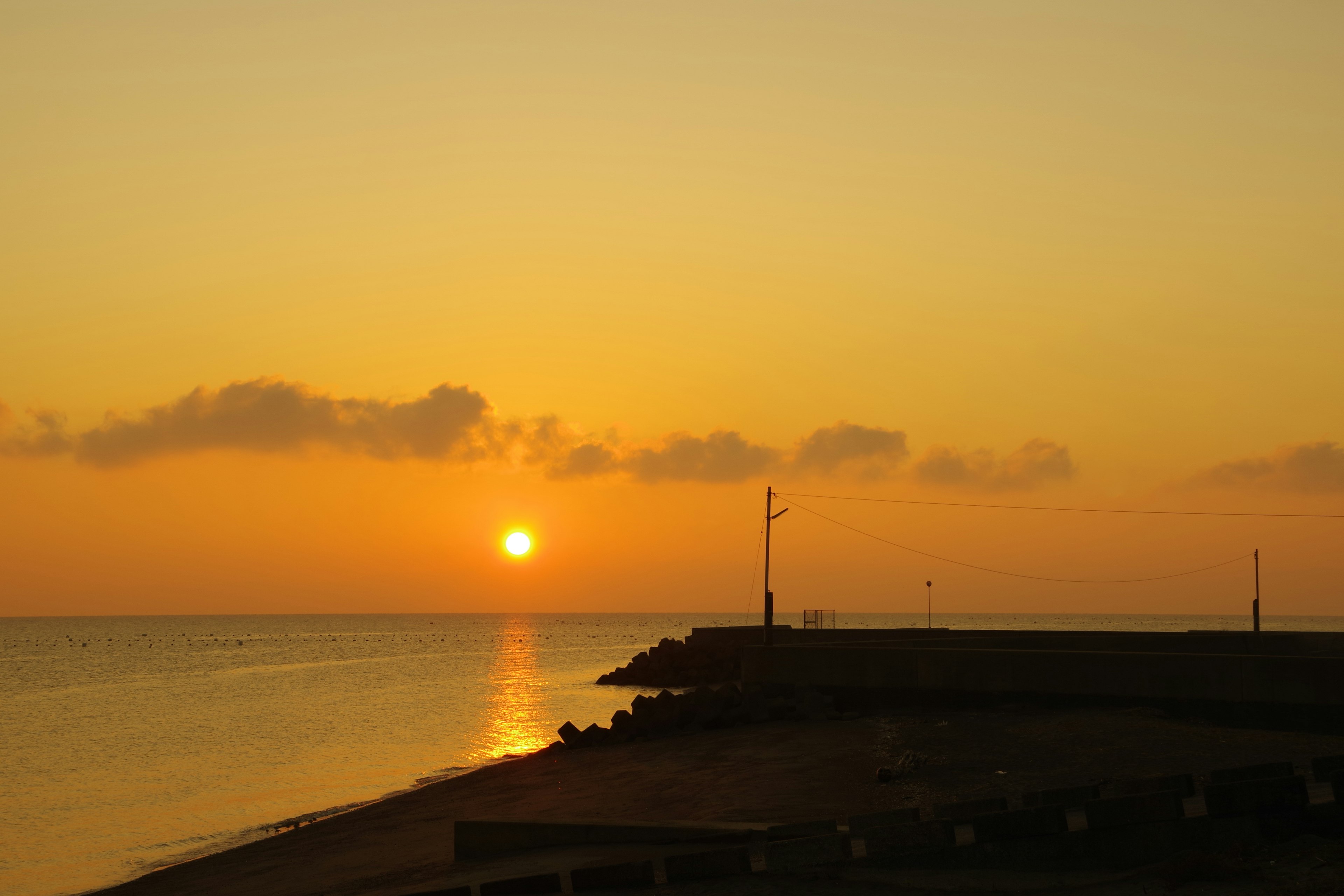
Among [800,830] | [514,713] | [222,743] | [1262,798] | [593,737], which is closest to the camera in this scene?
[1262,798]

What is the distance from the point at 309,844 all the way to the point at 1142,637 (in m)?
22.7

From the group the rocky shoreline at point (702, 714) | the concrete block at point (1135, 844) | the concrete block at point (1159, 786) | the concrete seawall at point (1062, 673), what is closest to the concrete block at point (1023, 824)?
the concrete block at point (1135, 844)

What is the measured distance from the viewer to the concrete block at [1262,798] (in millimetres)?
8531

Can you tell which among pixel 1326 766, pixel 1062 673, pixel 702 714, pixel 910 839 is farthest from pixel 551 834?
pixel 702 714

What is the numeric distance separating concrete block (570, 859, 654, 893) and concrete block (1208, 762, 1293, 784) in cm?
505

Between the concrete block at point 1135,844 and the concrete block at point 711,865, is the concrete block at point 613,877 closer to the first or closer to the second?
the concrete block at point 711,865

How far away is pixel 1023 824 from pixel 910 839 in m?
0.94

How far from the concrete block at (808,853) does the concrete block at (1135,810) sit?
80.8 inches

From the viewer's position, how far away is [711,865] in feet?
32.0

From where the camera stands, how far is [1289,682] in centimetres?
1853

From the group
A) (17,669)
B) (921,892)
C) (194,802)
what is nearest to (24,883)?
(194,802)

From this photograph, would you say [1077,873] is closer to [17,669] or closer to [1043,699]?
[1043,699]

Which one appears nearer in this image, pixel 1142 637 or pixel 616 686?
pixel 1142 637

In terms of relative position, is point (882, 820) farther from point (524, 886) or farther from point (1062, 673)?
point (1062, 673)
